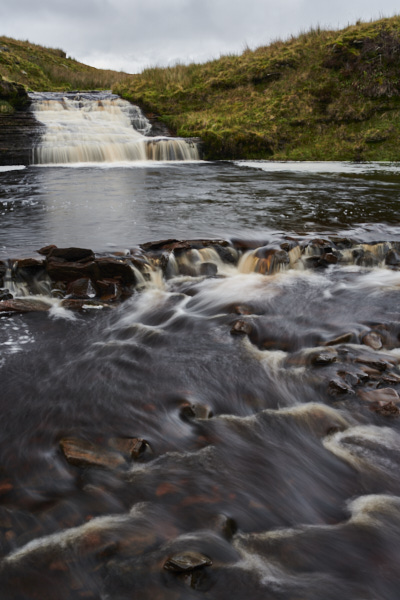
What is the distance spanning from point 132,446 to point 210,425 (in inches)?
22.9

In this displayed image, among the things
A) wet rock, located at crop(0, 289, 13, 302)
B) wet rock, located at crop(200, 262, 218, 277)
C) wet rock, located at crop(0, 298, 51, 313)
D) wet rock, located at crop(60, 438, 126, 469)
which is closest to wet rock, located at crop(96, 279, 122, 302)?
wet rock, located at crop(0, 298, 51, 313)

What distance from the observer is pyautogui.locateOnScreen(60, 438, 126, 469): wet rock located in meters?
2.50

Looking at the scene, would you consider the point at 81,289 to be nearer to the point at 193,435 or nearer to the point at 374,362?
the point at 193,435

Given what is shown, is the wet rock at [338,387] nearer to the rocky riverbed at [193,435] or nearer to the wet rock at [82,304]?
the rocky riverbed at [193,435]

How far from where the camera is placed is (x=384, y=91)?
19.6 metres

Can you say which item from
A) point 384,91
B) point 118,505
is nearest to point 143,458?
point 118,505

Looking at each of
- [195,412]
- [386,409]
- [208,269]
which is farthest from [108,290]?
[386,409]

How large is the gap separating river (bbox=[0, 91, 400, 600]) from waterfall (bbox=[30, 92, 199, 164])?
429 inches

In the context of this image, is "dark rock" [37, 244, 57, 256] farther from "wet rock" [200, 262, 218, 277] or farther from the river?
"wet rock" [200, 262, 218, 277]

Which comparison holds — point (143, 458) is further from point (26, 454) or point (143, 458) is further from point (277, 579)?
point (277, 579)

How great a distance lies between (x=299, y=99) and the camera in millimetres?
20656

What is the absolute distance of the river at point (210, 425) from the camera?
1.92 metres

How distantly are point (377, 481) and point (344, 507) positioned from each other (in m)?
0.29

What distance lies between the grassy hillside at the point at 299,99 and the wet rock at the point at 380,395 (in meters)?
16.9
